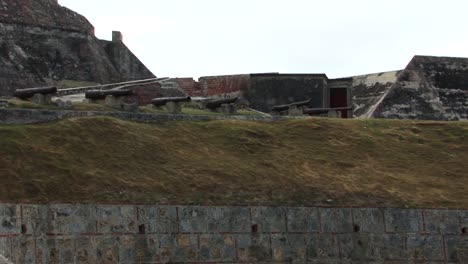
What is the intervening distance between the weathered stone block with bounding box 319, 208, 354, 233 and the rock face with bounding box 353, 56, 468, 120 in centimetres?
1950

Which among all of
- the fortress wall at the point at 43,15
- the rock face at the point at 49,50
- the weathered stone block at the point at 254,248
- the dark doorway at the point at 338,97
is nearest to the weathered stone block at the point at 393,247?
the weathered stone block at the point at 254,248

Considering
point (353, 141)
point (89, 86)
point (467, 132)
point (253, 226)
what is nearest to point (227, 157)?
point (253, 226)

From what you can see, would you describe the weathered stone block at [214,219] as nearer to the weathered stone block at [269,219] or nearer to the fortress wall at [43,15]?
the weathered stone block at [269,219]

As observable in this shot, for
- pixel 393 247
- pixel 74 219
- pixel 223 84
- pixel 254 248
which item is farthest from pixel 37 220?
pixel 223 84

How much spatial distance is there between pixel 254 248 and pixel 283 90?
69.0 ft

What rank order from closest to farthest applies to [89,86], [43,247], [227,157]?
[43,247] → [227,157] → [89,86]

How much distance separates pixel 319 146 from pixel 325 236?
16.3ft

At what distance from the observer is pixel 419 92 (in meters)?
50.8

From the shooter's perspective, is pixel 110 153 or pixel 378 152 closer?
pixel 110 153

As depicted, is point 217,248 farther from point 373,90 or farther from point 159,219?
point 373,90

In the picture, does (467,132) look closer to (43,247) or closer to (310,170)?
(310,170)

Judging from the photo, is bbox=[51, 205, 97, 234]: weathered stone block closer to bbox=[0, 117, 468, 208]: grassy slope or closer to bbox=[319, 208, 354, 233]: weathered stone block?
bbox=[0, 117, 468, 208]: grassy slope

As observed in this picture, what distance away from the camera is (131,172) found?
28.2m

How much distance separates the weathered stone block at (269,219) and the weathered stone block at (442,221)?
4.74 meters
